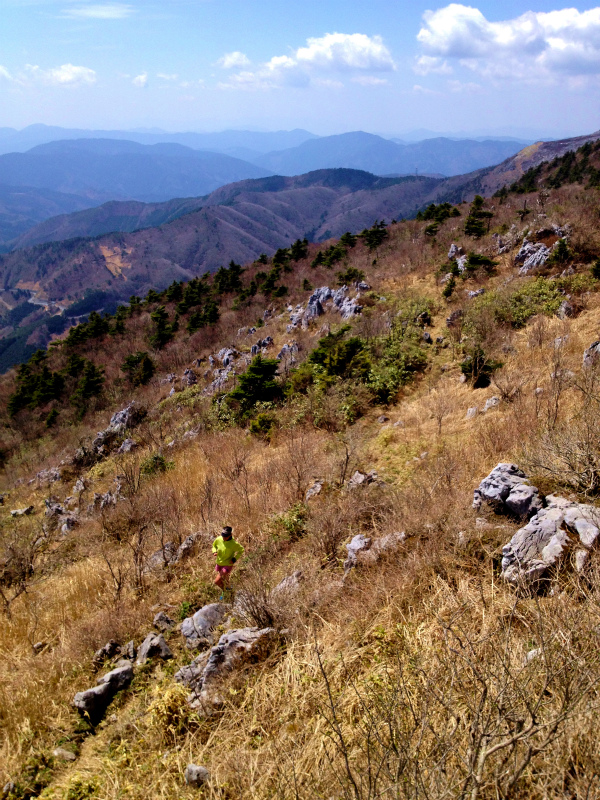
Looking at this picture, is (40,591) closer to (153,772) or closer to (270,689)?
(153,772)

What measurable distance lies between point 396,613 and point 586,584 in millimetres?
1346

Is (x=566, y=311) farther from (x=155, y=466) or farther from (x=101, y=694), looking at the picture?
(x=101, y=694)

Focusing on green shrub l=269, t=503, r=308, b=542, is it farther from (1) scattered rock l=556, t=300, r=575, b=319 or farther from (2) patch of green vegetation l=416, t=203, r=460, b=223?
(2) patch of green vegetation l=416, t=203, r=460, b=223

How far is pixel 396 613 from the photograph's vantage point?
3.29m

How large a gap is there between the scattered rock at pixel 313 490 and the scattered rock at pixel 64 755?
376cm

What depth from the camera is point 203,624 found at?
400 centimetres

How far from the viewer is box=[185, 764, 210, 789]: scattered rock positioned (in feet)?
8.18

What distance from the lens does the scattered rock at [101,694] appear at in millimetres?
3406

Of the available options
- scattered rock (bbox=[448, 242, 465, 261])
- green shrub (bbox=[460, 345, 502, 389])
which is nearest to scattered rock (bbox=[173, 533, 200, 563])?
green shrub (bbox=[460, 345, 502, 389])

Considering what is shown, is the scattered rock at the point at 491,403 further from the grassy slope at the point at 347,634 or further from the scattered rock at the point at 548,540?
the scattered rock at the point at 548,540

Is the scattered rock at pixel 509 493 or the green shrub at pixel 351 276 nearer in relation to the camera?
the scattered rock at pixel 509 493

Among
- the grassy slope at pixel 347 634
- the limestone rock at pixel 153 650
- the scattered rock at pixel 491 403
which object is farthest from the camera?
the scattered rock at pixel 491 403

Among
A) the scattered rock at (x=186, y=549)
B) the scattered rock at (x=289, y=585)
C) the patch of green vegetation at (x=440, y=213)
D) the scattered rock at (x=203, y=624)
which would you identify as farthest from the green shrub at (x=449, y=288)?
the scattered rock at (x=203, y=624)

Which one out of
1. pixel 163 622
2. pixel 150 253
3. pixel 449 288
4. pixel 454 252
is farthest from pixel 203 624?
pixel 150 253
